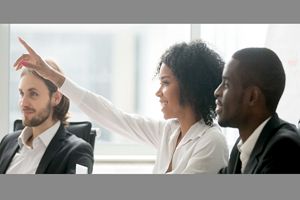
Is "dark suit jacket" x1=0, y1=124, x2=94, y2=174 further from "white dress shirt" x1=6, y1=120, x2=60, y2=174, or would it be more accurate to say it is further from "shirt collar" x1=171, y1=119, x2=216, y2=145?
"shirt collar" x1=171, y1=119, x2=216, y2=145

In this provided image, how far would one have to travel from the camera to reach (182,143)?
0.95 meters

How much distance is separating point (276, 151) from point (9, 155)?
0.82 metres

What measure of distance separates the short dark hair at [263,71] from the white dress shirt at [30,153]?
660 mm

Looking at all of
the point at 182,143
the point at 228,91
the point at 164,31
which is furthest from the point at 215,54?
the point at 164,31

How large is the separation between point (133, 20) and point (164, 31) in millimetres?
1311

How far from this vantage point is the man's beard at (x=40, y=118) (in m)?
1.02

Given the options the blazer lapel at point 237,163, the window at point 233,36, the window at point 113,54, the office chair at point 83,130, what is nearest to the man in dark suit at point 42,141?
the office chair at point 83,130

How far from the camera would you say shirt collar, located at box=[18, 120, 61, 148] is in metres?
1.02

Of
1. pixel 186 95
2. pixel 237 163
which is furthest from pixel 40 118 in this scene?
pixel 237 163

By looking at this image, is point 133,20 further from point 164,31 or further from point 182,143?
point 164,31

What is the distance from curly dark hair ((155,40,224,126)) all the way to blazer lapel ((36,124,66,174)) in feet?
1.23

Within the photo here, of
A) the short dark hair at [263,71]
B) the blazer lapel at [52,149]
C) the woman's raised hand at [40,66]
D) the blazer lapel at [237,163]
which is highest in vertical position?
the short dark hair at [263,71]

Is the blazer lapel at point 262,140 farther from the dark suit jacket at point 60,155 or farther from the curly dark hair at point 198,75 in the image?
the dark suit jacket at point 60,155

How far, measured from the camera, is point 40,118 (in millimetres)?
1032
